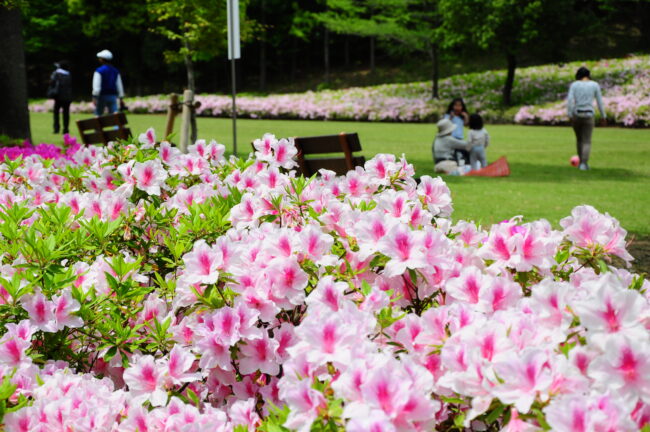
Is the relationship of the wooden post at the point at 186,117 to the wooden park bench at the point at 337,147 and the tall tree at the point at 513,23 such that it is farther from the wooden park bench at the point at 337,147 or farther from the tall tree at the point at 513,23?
the tall tree at the point at 513,23

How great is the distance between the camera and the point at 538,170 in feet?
45.4

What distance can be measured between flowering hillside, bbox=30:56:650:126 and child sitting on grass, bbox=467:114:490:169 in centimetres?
1306

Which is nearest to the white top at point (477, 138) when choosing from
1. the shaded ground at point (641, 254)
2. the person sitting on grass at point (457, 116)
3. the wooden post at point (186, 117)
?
the person sitting on grass at point (457, 116)

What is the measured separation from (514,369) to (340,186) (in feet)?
5.17

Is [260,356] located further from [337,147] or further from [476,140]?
[476,140]

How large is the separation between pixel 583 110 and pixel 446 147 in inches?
124

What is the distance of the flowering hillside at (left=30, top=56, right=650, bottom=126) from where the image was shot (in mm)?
27172

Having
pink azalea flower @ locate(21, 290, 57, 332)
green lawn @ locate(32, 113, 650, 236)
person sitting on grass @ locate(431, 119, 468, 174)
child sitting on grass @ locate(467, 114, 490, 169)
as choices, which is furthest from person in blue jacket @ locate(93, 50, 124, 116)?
pink azalea flower @ locate(21, 290, 57, 332)

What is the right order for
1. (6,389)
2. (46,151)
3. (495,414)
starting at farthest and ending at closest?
(46,151)
(6,389)
(495,414)

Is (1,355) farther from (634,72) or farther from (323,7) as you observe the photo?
(323,7)

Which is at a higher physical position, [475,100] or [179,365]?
[475,100]

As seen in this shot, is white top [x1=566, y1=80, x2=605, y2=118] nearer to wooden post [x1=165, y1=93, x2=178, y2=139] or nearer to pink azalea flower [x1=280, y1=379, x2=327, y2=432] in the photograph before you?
wooden post [x1=165, y1=93, x2=178, y2=139]


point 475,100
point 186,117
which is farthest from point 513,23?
point 186,117

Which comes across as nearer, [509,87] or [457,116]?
[457,116]
